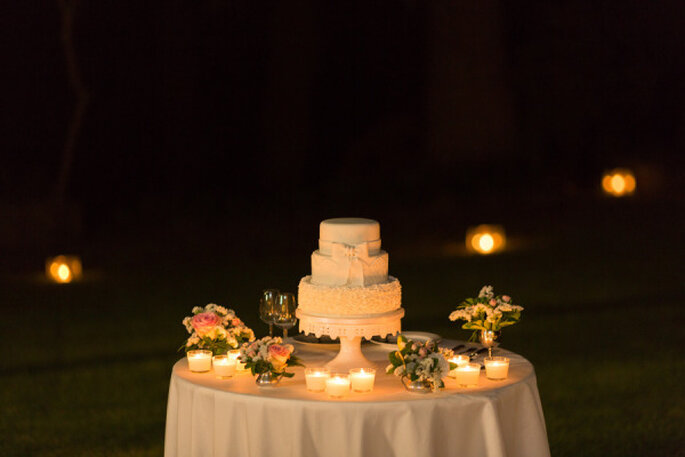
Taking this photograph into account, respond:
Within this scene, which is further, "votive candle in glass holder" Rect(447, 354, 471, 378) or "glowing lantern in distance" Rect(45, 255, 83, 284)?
"glowing lantern in distance" Rect(45, 255, 83, 284)

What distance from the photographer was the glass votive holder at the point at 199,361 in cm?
456

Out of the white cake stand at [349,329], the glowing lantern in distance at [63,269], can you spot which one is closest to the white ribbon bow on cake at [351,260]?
the white cake stand at [349,329]

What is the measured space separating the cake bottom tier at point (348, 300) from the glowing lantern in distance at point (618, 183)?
10.4 meters

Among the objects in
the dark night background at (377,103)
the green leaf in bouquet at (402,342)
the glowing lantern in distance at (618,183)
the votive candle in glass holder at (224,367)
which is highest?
the dark night background at (377,103)

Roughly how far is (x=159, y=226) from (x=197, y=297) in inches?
114

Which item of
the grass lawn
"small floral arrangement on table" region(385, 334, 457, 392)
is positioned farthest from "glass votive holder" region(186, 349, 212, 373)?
the grass lawn

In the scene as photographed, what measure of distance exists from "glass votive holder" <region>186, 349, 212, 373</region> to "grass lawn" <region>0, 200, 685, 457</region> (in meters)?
2.64

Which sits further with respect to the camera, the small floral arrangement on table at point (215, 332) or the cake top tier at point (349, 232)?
the small floral arrangement on table at point (215, 332)

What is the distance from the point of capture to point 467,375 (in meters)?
4.28

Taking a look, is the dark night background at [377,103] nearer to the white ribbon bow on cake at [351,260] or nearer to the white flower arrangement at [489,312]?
the white flower arrangement at [489,312]

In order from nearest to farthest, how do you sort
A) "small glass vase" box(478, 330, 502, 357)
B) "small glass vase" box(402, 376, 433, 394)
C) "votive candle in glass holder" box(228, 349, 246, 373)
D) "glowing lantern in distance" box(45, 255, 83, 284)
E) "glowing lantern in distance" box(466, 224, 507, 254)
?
"small glass vase" box(402, 376, 433, 394)
"votive candle in glass holder" box(228, 349, 246, 373)
"small glass vase" box(478, 330, 502, 357)
"glowing lantern in distance" box(45, 255, 83, 284)
"glowing lantern in distance" box(466, 224, 507, 254)

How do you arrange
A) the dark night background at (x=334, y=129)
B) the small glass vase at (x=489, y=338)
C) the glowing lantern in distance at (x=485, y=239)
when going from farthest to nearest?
the dark night background at (x=334, y=129) < the glowing lantern in distance at (x=485, y=239) < the small glass vase at (x=489, y=338)

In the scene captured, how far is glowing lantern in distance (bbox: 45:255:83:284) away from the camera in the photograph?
12.1 m

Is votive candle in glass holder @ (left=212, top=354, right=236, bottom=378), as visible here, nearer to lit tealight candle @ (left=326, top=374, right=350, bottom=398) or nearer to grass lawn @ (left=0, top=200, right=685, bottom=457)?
lit tealight candle @ (left=326, top=374, right=350, bottom=398)
